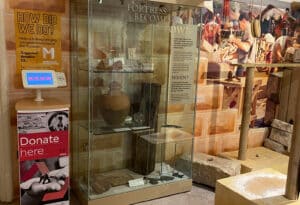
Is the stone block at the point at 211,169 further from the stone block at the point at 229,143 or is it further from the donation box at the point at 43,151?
the donation box at the point at 43,151

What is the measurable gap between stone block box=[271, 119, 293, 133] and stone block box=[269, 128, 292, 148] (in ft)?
0.13

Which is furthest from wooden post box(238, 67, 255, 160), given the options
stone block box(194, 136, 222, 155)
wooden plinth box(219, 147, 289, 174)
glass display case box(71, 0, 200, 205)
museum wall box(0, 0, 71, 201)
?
museum wall box(0, 0, 71, 201)

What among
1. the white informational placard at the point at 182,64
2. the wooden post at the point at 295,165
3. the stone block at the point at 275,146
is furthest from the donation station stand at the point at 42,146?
the stone block at the point at 275,146

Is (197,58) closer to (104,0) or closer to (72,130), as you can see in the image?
(104,0)

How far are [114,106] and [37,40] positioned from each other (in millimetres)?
786

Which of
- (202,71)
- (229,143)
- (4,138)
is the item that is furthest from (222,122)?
(4,138)

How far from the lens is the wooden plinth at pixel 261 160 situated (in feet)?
9.23

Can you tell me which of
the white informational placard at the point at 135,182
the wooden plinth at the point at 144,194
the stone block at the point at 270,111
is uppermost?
the stone block at the point at 270,111

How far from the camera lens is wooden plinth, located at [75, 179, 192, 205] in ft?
7.28

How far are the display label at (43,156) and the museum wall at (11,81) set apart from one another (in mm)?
343

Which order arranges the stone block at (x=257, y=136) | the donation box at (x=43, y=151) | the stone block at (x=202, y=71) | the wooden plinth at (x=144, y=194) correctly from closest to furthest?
the donation box at (x=43, y=151) → the wooden plinth at (x=144, y=194) → the stone block at (x=202, y=71) → the stone block at (x=257, y=136)

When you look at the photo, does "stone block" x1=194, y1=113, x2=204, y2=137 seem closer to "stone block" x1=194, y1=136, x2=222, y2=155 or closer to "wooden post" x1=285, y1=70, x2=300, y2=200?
"stone block" x1=194, y1=136, x2=222, y2=155

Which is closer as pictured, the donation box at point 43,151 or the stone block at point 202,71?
the donation box at point 43,151

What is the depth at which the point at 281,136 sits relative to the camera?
3.36 m
